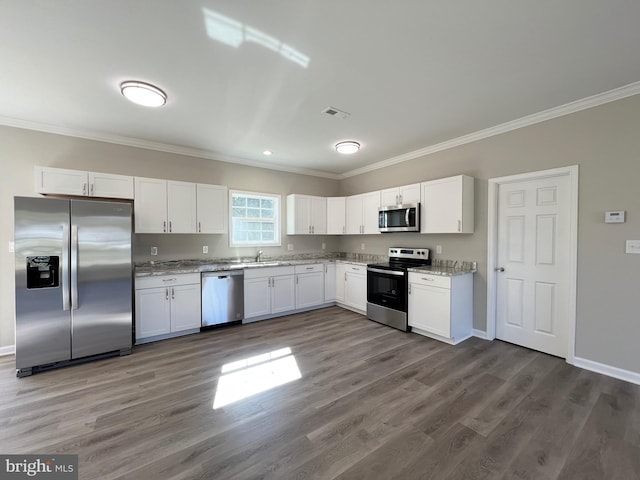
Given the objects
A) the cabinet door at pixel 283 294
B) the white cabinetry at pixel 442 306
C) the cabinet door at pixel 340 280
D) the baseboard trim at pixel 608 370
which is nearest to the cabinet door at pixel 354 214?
the cabinet door at pixel 340 280

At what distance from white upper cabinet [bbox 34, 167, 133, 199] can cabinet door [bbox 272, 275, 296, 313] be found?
2.46m

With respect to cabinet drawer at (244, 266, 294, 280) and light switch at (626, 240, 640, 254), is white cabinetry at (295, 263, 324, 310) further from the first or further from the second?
light switch at (626, 240, 640, 254)

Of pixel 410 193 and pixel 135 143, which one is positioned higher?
pixel 135 143

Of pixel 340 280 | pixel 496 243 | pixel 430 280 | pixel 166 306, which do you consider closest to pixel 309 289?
pixel 340 280

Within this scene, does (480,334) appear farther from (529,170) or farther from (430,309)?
(529,170)

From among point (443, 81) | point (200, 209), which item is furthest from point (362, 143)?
point (200, 209)

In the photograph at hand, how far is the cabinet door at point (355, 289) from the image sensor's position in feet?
15.5

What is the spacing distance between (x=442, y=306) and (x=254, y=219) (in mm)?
3474

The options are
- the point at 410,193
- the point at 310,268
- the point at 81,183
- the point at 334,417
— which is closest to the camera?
the point at 334,417

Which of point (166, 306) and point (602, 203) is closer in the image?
point (602, 203)

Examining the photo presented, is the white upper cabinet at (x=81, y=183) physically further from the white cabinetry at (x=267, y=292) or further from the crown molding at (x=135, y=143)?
the white cabinetry at (x=267, y=292)

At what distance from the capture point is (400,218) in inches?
171

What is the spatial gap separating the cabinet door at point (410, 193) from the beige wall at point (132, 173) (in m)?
2.09

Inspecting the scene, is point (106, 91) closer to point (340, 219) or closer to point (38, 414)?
point (38, 414)
